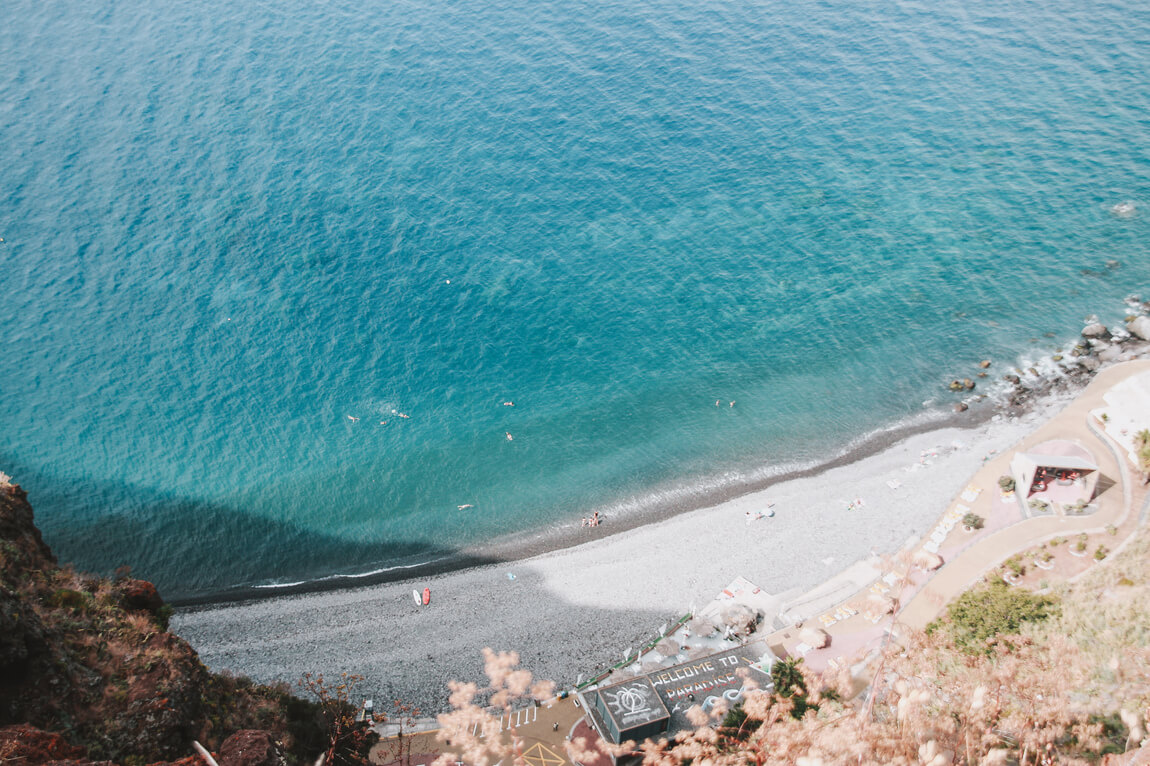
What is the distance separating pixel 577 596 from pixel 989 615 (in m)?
26.3

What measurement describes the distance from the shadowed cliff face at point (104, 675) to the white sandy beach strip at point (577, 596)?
13.8 meters

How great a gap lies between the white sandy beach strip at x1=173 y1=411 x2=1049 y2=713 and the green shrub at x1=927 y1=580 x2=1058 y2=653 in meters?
10.2

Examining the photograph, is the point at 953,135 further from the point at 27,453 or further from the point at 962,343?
the point at 27,453

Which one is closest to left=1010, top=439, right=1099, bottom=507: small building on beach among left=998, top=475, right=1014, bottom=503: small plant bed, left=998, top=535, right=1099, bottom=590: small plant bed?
left=998, top=475, right=1014, bottom=503: small plant bed

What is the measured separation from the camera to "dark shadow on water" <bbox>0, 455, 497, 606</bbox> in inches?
2195

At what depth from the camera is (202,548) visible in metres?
57.8

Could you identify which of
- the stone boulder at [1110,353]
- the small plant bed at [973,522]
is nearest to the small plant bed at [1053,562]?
the small plant bed at [973,522]

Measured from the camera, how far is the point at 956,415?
63781 mm

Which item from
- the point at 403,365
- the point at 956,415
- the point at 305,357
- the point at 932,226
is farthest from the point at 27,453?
the point at 932,226

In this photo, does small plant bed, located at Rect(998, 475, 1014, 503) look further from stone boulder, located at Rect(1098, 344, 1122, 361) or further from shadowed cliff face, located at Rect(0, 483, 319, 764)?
shadowed cliff face, located at Rect(0, 483, 319, 764)

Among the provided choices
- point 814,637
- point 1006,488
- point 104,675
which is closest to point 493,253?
point 814,637

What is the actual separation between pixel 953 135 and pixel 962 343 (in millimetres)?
40706

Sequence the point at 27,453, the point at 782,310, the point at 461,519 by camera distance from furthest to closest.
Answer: the point at 782,310 < the point at 27,453 < the point at 461,519

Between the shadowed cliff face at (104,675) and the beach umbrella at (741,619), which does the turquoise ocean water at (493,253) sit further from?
the shadowed cliff face at (104,675)
